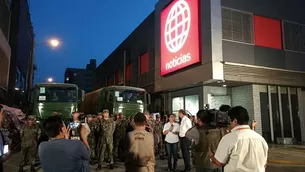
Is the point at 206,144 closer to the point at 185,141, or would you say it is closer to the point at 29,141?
the point at 185,141

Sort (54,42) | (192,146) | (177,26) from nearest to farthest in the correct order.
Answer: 1. (192,146)
2. (177,26)
3. (54,42)

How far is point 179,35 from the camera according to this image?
60.3 ft

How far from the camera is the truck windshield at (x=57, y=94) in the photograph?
47.7 feet

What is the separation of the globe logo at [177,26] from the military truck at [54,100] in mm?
7568

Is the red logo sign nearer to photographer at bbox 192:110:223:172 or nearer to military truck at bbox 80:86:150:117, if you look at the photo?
military truck at bbox 80:86:150:117

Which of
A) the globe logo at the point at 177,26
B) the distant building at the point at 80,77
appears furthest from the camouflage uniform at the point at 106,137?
the distant building at the point at 80,77

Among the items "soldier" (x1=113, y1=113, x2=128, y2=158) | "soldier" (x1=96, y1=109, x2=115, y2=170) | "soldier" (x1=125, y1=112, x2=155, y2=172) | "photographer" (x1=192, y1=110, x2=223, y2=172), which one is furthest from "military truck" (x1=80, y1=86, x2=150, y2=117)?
"soldier" (x1=125, y1=112, x2=155, y2=172)

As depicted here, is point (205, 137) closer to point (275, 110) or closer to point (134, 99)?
point (134, 99)

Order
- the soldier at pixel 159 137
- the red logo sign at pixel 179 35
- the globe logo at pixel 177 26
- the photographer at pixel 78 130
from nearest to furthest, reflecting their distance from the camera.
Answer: the photographer at pixel 78 130 < the soldier at pixel 159 137 < the red logo sign at pixel 179 35 < the globe logo at pixel 177 26

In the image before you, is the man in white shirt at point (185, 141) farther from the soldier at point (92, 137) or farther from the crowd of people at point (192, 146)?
the soldier at point (92, 137)

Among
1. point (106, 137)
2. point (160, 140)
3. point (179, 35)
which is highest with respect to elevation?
point (179, 35)

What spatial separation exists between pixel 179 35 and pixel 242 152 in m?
15.9

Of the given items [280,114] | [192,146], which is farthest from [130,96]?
[192,146]

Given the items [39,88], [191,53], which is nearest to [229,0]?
[191,53]
